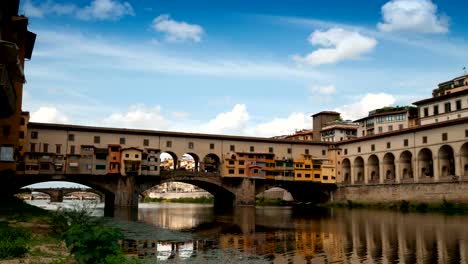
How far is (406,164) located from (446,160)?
835cm

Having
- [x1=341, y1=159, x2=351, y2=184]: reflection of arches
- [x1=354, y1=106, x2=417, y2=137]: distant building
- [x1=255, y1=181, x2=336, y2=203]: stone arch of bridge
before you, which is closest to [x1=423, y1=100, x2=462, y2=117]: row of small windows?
[x1=354, y1=106, x2=417, y2=137]: distant building

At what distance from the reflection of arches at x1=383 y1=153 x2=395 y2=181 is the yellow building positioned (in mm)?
41722

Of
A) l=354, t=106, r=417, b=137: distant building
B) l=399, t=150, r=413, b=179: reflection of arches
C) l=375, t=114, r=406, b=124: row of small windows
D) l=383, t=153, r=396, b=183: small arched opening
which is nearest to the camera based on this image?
l=399, t=150, r=413, b=179: reflection of arches

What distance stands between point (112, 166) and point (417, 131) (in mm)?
48049

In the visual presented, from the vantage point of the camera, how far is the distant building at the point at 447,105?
75938 mm

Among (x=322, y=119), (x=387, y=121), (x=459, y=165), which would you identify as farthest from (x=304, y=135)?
(x=459, y=165)

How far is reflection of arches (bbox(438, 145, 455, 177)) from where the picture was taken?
6671 centimetres

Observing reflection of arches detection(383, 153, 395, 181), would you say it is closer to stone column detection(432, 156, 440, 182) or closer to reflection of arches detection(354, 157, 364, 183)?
reflection of arches detection(354, 157, 364, 183)

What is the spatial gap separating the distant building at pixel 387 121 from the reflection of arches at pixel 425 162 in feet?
89.4

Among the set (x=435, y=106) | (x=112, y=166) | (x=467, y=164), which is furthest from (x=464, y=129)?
(x=112, y=166)

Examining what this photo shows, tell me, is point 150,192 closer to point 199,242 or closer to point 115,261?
point 199,242

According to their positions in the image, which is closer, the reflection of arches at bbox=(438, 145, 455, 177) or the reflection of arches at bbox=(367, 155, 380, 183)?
the reflection of arches at bbox=(438, 145, 455, 177)

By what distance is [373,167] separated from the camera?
8300 centimetres

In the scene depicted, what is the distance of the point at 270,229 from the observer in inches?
1491
